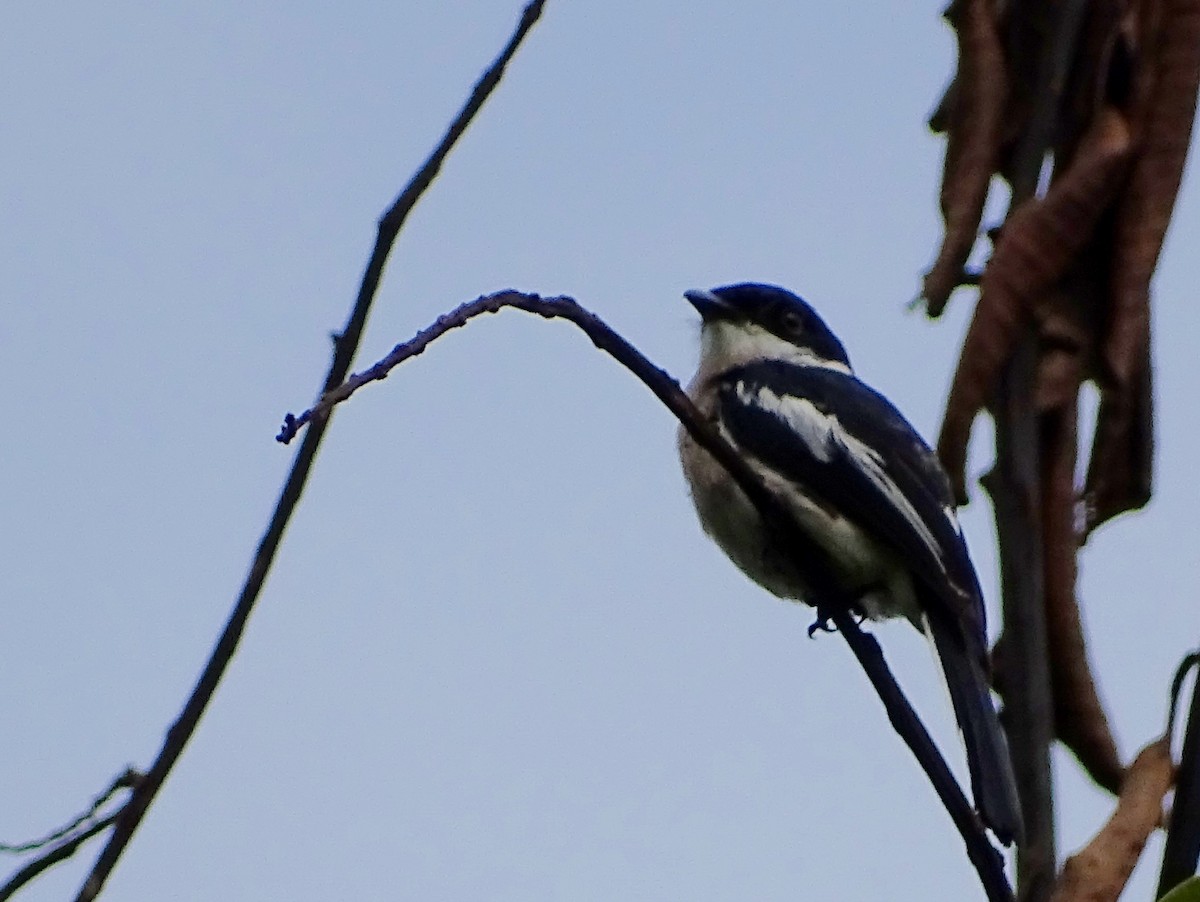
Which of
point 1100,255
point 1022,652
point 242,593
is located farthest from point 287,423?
point 1100,255

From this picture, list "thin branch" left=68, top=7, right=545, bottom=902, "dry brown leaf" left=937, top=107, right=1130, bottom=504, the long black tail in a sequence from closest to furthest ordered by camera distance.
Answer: "thin branch" left=68, top=7, right=545, bottom=902 → "dry brown leaf" left=937, top=107, right=1130, bottom=504 → the long black tail

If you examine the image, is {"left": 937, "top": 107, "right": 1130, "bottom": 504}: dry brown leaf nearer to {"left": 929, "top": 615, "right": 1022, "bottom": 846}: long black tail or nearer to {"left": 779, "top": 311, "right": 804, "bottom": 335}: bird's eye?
{"left": 929, "top": 615, "right": 1022, "bottom": 846}: long black tail

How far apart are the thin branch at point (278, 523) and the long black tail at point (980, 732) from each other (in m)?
1.31

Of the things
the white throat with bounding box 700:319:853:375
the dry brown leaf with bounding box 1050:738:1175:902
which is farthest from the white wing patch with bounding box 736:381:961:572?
the dry brown leaf with bounding box 1050:738:1175:902

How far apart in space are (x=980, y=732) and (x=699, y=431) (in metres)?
1.49

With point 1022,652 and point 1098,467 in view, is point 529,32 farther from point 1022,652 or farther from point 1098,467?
point 1098,467

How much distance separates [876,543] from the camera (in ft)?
13.9

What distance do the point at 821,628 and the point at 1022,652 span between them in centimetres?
200

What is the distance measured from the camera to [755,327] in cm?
528

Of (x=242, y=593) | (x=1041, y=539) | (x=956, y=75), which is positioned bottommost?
(x=242, y=593)

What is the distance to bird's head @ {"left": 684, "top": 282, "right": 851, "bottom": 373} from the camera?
518cm

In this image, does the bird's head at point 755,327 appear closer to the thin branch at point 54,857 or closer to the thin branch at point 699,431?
the thin branch at point 699,431

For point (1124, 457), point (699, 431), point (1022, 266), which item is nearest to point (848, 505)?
point (1124, 457)

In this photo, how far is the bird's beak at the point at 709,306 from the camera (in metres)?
5.18
